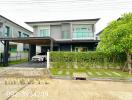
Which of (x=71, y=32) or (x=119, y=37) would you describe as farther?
(x=71, y=32)

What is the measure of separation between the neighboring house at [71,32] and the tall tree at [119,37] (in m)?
7.82

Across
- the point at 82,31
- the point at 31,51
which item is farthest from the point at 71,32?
the point at 31,51

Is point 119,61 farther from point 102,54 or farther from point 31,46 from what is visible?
point 31,46

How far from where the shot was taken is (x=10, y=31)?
101 ft

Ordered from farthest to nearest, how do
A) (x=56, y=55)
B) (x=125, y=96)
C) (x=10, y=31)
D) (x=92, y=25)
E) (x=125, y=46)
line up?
(x=10, y=31) → (x=92, y=25) → (x=56, y=55) → (x=125, y=46) → (x=125, y=96)

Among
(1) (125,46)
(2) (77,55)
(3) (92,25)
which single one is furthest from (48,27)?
(1) (125,46)

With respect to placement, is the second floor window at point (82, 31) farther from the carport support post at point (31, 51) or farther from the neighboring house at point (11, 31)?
the neighboring house at point (11, 31)

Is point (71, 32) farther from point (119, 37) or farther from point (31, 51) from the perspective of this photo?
point (119, 37)

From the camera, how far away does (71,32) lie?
24891mm

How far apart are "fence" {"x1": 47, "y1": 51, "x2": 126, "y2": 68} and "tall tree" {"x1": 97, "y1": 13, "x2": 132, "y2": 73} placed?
1595 mm

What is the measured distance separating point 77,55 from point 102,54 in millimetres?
2454

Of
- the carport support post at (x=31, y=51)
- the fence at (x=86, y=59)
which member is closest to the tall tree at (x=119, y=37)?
the fence at (x=86, y=59)

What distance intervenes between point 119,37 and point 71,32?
11.2 metres

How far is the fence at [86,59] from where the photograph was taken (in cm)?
1700
